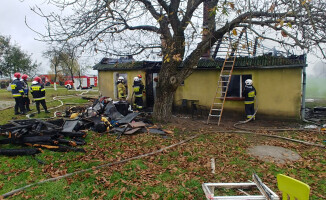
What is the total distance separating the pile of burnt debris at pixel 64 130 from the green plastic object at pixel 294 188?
473cm

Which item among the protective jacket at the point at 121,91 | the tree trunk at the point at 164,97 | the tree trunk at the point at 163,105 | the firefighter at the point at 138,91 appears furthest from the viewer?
the protective jacket at the point at 121,91

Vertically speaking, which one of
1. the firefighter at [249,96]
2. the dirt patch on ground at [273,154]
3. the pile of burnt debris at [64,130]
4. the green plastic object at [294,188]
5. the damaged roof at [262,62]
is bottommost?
the dirt patch on ground at [273,154]

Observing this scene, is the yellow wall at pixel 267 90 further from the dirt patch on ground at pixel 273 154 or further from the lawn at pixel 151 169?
the dirt patch on ground at pixel 273 154

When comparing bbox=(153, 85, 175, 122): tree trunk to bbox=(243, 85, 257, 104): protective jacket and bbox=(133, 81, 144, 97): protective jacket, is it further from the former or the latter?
bbox=(243, 85, 257, 104): protective jacket

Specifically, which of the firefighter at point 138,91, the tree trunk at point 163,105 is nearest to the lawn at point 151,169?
the tree trunk at point 163,105

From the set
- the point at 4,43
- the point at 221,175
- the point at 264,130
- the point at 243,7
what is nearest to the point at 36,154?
the point at 221,175

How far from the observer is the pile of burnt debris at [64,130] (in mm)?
5875

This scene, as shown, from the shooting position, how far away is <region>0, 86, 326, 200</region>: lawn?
3.95 meters

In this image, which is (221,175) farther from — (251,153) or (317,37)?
(317,37)

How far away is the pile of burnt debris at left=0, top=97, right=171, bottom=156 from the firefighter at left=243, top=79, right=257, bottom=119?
4371 millimetres

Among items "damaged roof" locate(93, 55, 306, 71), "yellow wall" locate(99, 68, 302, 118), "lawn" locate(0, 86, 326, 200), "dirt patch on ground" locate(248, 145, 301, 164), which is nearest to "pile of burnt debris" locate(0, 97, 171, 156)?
"lawn" locate(0, 86, 326, 200)

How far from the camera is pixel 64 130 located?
677 cm

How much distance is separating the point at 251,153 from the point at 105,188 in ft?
12.8

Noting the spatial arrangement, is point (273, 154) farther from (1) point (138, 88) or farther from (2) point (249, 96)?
(1) point (138, 88)
